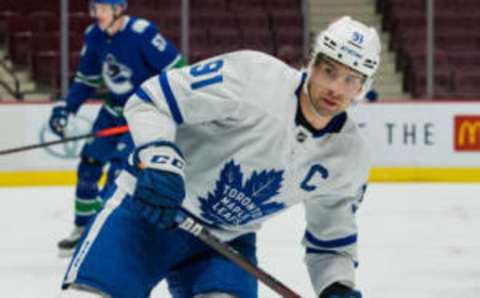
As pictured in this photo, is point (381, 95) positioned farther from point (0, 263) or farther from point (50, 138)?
point (0, 263)

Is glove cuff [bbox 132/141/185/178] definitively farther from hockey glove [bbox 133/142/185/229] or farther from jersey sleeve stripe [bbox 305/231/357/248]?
jersey sleeve stripe [bbox 305/231/357/248]

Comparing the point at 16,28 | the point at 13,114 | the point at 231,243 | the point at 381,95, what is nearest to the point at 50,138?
the point at 13,114

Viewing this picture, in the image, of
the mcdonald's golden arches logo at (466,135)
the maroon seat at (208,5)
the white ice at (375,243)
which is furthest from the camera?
the maroon seat at (208,5)

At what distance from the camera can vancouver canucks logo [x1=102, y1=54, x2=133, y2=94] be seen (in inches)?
188

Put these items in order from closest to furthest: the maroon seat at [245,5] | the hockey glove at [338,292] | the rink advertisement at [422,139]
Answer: the hockey glove at [338,292]
the rink advertisement at [422,139]
the maroon seat at [245,5]

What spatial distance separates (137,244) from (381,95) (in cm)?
618

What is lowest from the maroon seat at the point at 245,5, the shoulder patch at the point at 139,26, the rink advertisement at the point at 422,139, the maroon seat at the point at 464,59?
the rink advertisement at the point at 422,139

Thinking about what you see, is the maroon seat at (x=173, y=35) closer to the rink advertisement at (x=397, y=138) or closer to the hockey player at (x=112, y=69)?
the rink advertisement at (x=397, y=138)

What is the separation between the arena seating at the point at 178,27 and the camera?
8188 millimetres

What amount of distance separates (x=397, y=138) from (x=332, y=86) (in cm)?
542

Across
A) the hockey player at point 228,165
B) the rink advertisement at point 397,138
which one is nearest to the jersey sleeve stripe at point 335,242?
the hockey player at point 228,165

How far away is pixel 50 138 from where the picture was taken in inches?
283

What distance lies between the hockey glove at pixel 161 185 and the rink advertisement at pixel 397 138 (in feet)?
16.6

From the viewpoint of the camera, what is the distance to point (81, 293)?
216 centimetres
